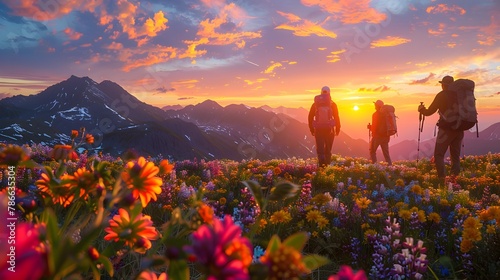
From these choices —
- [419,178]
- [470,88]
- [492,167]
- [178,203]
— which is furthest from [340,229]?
[492,167]

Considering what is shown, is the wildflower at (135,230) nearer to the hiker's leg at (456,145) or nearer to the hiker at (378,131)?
the hiker's leg at (456,145)

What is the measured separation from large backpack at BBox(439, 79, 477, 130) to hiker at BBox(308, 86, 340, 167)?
4.08m

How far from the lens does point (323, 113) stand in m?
14.8

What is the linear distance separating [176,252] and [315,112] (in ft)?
47.4

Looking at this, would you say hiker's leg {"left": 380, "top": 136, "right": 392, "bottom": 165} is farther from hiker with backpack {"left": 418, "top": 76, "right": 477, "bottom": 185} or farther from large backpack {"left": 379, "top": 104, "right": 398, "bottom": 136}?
hiker with backpack {"left": 418, "top": 76, "right": 477, "bottom": 185}

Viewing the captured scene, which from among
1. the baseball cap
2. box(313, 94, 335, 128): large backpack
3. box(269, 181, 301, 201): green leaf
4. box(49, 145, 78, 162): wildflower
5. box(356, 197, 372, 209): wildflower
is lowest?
box(356, 197, 372, 209): wildflower

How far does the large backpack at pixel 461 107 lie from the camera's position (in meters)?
12.3

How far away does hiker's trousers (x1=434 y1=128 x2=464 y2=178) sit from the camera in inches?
495

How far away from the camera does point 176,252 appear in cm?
99

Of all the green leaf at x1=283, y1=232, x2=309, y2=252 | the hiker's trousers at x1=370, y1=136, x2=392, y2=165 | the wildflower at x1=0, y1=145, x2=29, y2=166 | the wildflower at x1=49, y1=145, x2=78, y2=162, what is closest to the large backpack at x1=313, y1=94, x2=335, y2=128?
the hiker's trousers at x1=370, y1=136, x2=392, y2=165

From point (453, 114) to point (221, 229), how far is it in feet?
44.4

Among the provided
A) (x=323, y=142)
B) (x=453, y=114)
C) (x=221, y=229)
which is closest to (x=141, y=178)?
(x=221, y=229)

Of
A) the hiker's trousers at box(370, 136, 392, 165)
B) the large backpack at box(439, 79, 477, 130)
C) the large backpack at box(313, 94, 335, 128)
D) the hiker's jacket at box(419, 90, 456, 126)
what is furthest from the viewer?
the hiker's trousers at box(370, 136, 392, 165)

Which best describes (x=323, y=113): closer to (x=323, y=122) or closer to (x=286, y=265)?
(x=323, y=122)
